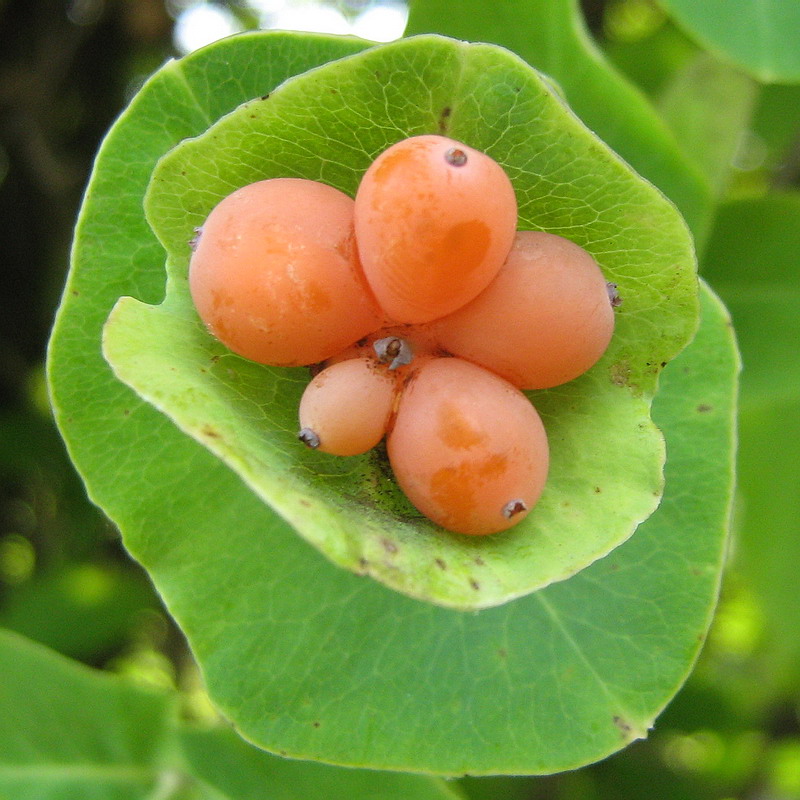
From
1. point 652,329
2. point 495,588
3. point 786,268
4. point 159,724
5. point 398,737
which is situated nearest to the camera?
point 495,588

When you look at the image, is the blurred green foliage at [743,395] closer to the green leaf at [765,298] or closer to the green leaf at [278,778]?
the green leaf at [765,298]

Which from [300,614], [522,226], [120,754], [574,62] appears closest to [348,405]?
[522,226]

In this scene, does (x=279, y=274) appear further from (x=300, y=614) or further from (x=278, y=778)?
(x=278, y=778)

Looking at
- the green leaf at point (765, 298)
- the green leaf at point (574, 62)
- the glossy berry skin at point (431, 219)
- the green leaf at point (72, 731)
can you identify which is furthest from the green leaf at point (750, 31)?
the green leaf at point (72, 731)

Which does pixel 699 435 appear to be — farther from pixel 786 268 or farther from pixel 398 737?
pixel 786 268

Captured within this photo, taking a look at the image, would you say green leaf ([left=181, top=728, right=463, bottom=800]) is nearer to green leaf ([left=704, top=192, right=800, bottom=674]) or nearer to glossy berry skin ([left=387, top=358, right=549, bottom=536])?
glossy berry skin ([left=387, top=358, right=549, bottom=536])

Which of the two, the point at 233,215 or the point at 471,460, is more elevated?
the point at 233,215

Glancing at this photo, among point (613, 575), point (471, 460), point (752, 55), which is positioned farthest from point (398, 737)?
point (752, 55)
